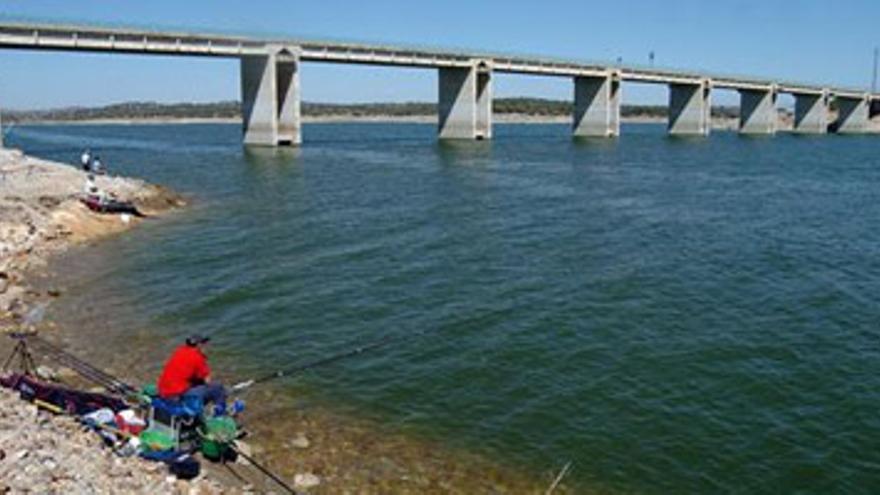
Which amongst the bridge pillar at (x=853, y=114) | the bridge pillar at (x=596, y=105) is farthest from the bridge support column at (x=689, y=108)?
the bridge pillar at (x=853, y=114)

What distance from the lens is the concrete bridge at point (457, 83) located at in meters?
77.8

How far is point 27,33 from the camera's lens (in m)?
70.8

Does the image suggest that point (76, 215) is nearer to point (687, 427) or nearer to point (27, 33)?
point (687, 427)

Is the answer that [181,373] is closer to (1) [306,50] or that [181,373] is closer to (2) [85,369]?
(2) [85,369]

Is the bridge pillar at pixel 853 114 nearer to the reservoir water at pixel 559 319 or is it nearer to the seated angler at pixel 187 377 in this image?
the reservoir water at pixel 559 319

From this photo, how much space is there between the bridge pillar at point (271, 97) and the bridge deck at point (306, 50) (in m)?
1.68

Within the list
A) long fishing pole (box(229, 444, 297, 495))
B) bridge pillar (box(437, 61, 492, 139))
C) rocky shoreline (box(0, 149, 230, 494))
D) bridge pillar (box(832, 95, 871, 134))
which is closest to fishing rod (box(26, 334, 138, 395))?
rocky shoreline (box(0, 149, 230, 494))

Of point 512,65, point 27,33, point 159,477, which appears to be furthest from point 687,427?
point 512,65

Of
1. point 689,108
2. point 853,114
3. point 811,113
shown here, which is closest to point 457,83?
point 689,108

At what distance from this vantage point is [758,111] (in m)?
152

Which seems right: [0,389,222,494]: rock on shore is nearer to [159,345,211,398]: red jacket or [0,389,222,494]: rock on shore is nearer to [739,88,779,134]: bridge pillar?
[159,345,211,398]: red jacket

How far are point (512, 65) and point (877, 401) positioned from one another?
102m

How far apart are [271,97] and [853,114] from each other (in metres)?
132

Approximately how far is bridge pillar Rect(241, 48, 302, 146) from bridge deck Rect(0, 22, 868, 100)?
5.52ft
